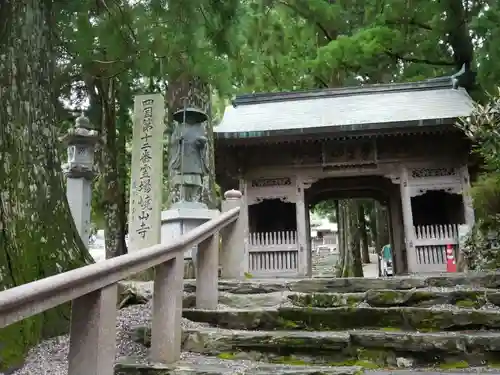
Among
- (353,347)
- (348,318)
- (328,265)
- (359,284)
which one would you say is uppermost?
(328,265)

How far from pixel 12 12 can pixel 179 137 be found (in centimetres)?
318

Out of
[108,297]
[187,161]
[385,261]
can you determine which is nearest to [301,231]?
[187,161]

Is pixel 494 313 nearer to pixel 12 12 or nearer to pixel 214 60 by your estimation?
pixel 214 60

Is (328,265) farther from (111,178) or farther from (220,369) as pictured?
(220,369)

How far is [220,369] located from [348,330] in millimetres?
Result: 1244

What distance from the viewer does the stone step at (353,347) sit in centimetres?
315

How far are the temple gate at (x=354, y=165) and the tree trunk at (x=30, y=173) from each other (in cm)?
527

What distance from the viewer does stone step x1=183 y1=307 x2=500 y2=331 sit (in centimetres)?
355

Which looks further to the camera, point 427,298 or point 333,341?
point 427,298

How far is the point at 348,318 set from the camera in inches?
146

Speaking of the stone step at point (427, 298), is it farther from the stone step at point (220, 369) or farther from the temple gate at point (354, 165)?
the temple gate at point (354, 165)

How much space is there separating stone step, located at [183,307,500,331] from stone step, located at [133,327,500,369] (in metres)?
0.16

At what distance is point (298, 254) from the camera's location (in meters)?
9.19

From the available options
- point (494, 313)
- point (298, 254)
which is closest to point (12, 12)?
point (494, 313)
